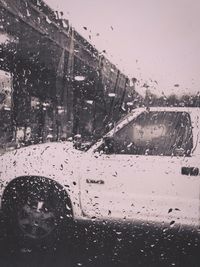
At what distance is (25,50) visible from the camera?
3479 mm

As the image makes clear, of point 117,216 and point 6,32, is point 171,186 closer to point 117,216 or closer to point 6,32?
point 117,216

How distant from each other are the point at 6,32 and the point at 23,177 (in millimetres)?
1091

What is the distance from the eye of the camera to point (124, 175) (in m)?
3.12

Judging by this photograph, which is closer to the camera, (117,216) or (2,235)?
(117,216)

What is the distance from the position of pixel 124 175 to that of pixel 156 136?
333 mm

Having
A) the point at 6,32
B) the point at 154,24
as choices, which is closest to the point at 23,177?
the point at 6,32

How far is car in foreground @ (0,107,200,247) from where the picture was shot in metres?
3.06

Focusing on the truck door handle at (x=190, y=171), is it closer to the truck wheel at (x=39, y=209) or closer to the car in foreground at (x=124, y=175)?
the car in foreground at (x=124, y=175)

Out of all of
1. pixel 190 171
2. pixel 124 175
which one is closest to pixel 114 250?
pixel 124 175

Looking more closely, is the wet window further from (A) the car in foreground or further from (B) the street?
(B) the street

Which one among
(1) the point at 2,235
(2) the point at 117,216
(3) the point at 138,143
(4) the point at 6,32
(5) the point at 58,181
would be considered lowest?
(1) the point at 2,235

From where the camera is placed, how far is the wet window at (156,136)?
3.07 meters

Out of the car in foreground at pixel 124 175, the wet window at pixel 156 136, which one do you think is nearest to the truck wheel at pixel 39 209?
the car in foreground at pixel 124 175

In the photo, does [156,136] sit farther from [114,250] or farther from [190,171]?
[114,250]
